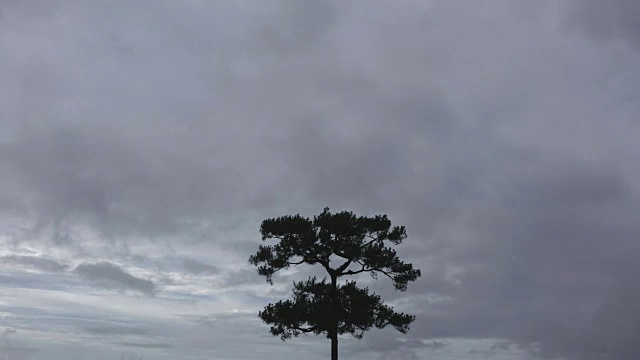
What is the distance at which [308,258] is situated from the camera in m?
47.6

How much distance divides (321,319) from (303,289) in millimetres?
2441

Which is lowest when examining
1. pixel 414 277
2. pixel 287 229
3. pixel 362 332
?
pixel 362 332

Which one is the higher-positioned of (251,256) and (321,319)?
(251,256)

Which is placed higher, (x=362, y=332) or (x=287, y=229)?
→ (x=287, y=229)

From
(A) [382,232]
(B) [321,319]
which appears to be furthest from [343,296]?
(A) [382,232]

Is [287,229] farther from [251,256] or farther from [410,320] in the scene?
[410,320]

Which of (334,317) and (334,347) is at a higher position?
(334,317)

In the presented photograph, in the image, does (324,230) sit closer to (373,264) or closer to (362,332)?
(373,264)

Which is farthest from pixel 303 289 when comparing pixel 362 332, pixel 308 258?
pixel 362 332

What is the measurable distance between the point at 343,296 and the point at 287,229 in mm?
5982

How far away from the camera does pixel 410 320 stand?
157 ft

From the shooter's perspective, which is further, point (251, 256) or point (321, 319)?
point (251, 256)

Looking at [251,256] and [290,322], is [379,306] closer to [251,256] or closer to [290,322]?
[290,322]

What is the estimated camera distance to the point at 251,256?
49.6 metres
